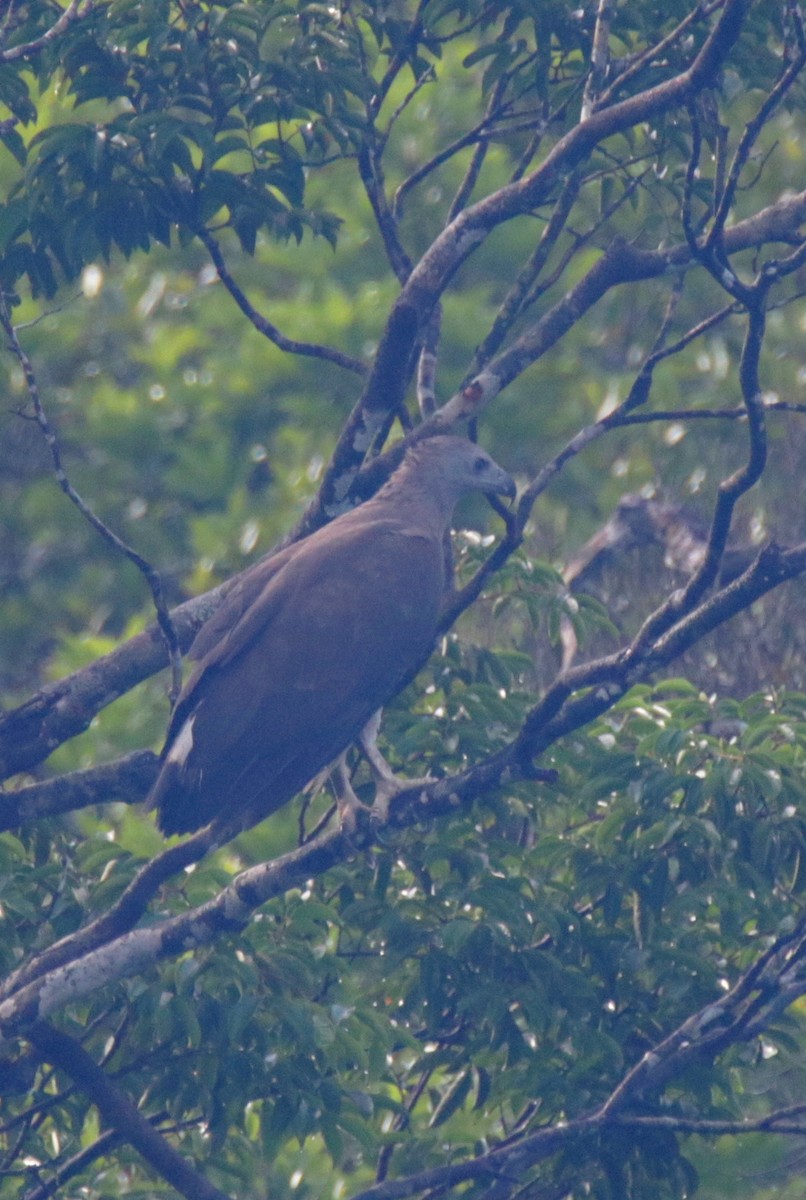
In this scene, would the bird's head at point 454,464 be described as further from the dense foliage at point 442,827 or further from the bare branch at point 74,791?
the bare branch at point 74,791

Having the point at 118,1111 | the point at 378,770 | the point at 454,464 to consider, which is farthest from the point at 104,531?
the point at 454,464

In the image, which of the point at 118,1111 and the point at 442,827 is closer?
the point at 118,1111

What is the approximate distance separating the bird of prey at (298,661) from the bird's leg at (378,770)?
140 mm

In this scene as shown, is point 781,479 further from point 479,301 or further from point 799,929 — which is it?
point 799,929

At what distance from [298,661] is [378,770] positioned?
0.44 meters

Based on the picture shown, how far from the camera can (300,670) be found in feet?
19.1

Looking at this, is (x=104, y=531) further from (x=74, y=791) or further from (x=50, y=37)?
(x=50, y=37)

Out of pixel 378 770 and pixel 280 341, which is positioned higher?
pixel 280 341

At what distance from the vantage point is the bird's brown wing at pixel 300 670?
214 inches

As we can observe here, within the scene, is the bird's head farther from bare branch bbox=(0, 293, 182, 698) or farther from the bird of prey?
bare branch bbox=(0, 293, 182, 698)

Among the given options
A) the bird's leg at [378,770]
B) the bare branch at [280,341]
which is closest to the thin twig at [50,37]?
the bare branch at [280,341]

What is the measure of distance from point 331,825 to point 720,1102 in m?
1.72

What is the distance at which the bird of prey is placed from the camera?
5422 mm

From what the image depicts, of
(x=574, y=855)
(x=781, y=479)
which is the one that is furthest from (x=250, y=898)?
(x=781, y=479)
